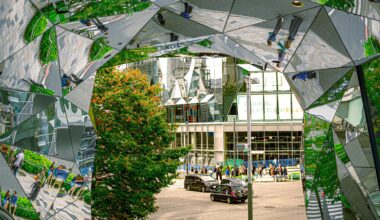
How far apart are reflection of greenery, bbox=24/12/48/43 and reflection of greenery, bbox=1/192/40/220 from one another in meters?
2.97

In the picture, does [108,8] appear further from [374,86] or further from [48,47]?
[374,86]

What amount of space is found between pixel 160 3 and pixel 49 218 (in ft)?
16.0

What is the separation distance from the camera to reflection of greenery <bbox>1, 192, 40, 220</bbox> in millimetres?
10203

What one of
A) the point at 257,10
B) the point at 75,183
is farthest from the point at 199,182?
the point at 257,10

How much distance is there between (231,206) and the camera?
108ft

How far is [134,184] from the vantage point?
17.8m

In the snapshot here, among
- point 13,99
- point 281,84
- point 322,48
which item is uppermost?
point 281,84

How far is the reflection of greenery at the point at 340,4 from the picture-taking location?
869 cm

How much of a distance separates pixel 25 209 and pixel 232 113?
5323 cm

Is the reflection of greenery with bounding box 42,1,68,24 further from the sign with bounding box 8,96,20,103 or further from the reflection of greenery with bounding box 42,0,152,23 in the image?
the sign with bounding box 8,96,20,103

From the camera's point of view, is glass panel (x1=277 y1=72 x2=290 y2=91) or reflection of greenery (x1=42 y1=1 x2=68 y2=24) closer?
reflection of greenery (x1=42 y1=1 x2=68 y2=24)

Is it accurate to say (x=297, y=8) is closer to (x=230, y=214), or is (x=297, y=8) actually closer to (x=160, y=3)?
(x=160, y=3)

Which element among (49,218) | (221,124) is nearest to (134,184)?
(49,218)

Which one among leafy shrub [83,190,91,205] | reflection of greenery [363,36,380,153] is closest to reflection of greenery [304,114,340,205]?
reflection of greenery [363,36,380,153]
